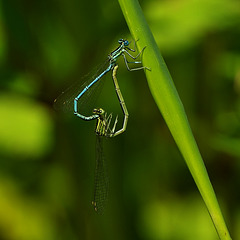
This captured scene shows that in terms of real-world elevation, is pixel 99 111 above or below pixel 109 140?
above

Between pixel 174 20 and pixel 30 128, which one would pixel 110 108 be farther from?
pixel 174 20

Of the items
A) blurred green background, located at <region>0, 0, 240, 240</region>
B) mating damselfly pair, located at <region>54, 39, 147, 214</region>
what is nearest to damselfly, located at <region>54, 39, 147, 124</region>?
mating damselfly pair, located at <region>54, 39, 147, 214</region>

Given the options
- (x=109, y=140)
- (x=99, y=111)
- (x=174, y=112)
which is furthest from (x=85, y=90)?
(x=174, y=112)

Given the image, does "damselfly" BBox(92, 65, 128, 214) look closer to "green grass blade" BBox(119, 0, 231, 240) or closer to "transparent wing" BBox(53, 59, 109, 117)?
"transparent wing" BBox(53, 59, 109, 117)

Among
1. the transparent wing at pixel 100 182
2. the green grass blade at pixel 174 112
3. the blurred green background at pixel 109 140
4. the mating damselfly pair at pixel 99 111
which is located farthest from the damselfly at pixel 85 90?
the green grass blade at pixel 174 112

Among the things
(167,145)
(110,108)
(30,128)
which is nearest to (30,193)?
(30,128)

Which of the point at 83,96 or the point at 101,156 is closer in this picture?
the point at 101,156

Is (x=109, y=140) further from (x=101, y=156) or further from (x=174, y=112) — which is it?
(x=174, y=112)
